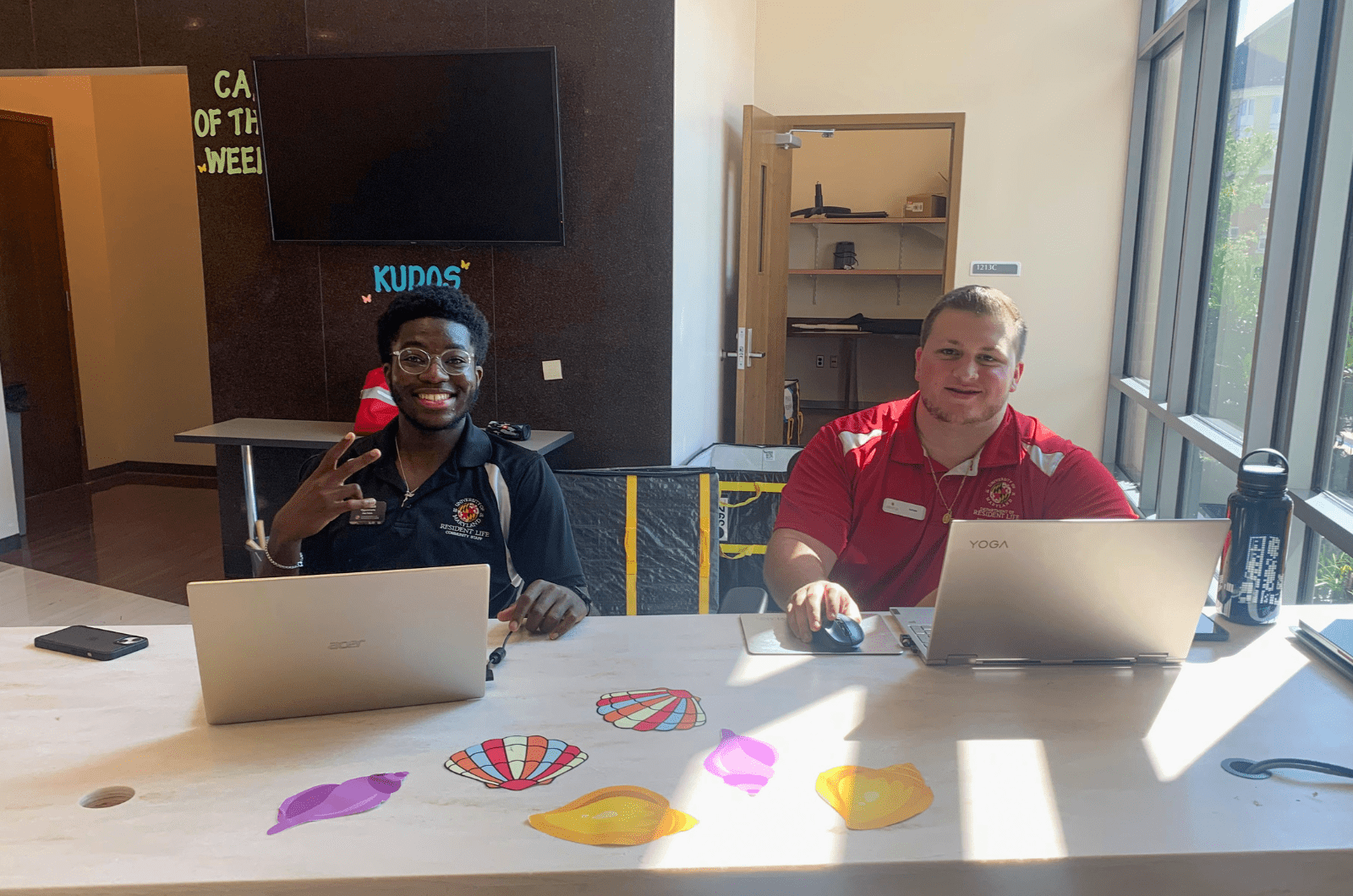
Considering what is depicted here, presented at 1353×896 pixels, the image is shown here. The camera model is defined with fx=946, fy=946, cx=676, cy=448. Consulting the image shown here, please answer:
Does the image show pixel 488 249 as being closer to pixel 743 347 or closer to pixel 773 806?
pixel 743 347

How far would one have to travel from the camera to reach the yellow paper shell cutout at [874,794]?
0.99m

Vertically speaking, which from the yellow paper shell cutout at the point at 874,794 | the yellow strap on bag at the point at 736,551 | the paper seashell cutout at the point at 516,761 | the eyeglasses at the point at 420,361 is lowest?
the yellow strap on bag at the point at 736,551

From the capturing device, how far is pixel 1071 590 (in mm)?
1270

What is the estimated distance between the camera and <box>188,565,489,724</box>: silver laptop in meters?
1.12

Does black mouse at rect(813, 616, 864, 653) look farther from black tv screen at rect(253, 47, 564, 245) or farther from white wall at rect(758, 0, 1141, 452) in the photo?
white wall at rect(758, 0, 1141, 452)

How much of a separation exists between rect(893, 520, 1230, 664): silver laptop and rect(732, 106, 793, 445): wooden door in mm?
2898

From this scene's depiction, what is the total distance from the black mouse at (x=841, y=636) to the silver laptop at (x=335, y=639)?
53 centimetres

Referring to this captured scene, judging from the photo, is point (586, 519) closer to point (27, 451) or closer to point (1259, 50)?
point (1259, 50)

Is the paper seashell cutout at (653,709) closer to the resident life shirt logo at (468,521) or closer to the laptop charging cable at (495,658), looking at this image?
the laptop charging cable at (495,658)

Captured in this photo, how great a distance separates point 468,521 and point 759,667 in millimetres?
742

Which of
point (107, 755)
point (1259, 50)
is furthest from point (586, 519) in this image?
point (1259, 50)

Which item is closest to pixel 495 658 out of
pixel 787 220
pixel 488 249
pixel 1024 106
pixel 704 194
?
pixel 488 249

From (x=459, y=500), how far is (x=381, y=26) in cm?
243

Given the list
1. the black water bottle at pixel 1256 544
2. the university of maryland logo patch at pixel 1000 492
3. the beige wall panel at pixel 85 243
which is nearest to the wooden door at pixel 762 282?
the university of maryland logo patch at pixel 1000 492
